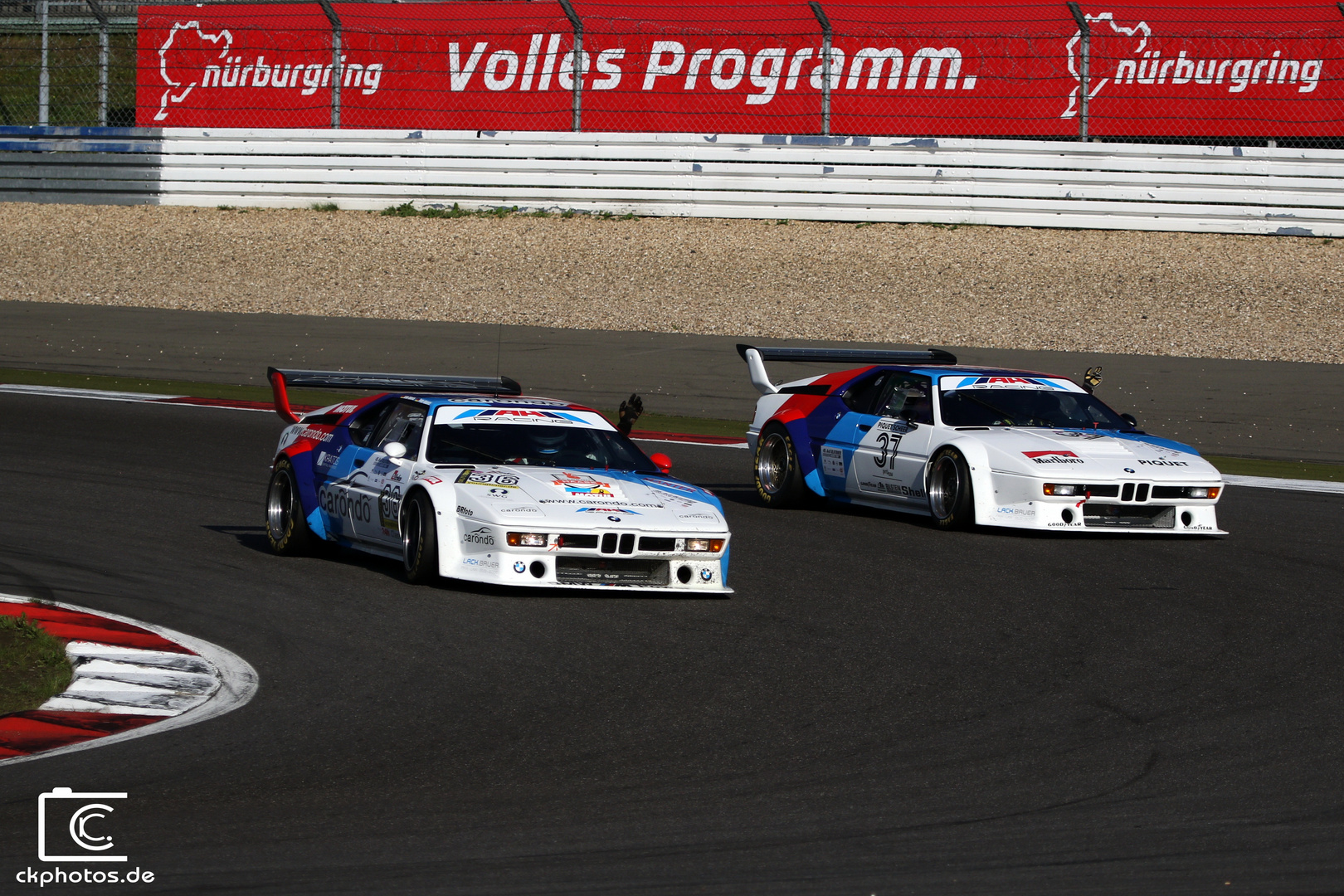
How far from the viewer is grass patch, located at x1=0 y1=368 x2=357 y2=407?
60.3 ft

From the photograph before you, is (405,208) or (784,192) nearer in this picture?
(784,192)

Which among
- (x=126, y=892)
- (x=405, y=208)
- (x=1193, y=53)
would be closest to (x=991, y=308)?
(x=1193, y=53)

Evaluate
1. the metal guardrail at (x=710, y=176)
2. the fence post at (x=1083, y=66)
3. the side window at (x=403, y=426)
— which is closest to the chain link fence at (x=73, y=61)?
the metal guardrail at (x=710, y=176)

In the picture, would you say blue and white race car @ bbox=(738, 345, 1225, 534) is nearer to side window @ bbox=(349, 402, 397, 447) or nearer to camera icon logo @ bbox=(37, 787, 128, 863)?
side window @ bbox=(349, 402, 397, 447)

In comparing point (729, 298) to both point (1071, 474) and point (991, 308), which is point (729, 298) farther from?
point (1071, 474)

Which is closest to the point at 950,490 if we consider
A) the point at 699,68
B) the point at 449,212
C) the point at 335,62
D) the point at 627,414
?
the point at 627,414

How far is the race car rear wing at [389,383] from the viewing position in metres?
11.0

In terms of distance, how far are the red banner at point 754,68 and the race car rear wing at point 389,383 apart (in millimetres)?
12198

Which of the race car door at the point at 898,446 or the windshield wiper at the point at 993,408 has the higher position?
the windshield wiper at the point at 993,408

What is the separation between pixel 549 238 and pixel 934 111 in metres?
5.22

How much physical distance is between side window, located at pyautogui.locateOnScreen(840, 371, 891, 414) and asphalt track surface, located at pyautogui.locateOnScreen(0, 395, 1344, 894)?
153 cm

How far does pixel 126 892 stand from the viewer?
15.9ft

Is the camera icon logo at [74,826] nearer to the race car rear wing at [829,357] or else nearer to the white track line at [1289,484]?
the race car rear wing at [829,357]

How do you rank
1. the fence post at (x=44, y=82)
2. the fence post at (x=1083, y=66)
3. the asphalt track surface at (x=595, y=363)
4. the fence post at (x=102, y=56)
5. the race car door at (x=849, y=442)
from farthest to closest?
the fence post at (x=44, y=82) → the fence post at (x=102, y=56) → the fence post at (x=1083, y=66) → the asphalt track surface at (x=595, y=363) → the race car door at (x=849, y=442)
